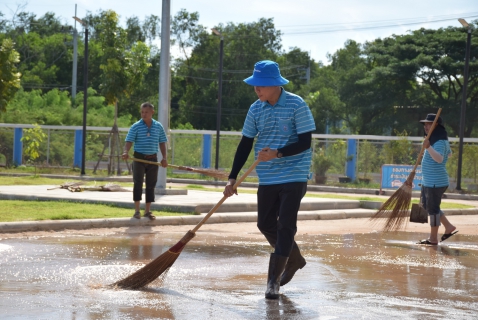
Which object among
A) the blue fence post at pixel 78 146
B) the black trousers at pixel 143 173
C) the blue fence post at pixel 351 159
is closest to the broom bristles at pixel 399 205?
the black trousers at pixel 143 173

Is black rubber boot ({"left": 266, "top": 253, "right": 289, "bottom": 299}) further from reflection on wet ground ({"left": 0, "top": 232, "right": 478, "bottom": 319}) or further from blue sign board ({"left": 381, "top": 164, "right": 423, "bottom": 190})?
blue sign board ({"left": 381, "top": 164, "right": 423, "bottom": 190})

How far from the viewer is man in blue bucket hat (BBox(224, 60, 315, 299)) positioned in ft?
21.3

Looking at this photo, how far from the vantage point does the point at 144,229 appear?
37.8ft

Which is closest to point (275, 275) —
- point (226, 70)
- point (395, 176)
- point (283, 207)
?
point (283, 207)

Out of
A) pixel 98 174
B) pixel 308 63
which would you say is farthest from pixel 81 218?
pixel 308 63

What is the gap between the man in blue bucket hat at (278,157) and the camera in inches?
256

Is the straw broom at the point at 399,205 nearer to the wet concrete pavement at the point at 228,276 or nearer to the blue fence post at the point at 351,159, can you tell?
the wet concrete pavement at the point at 228,276

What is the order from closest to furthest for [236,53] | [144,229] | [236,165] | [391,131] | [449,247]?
[236,165], [449,247], [144,229], [391,131], [236,53]

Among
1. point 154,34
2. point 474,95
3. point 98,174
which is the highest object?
point 154,34

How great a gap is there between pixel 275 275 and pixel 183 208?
7.30 m

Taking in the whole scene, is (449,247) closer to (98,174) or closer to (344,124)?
(98,174)

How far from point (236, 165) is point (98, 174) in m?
24.5

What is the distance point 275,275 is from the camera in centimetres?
639

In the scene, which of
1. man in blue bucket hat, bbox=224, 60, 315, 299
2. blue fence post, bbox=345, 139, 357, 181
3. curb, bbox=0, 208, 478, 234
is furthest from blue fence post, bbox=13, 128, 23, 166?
man in blue bucket hat, bbox=224, 60, 315, 299
